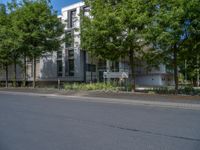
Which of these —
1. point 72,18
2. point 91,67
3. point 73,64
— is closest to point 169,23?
point 91,67

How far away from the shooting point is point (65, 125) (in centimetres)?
892

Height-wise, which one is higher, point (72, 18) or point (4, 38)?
point (72, 18)

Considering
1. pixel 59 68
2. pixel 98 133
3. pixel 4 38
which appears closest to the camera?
pixel 98 133

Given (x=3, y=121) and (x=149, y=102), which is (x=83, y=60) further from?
(x=3, y=121)

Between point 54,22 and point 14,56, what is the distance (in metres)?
8.28

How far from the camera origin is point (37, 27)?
1150 inches

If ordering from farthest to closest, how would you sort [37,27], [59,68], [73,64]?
[59,68], [73,64], [37,27]

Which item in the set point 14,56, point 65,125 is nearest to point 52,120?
point 65,125

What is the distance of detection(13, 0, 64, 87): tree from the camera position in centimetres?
2898

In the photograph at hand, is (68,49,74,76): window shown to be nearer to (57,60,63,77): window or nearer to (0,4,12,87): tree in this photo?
(57,60,63,77): window

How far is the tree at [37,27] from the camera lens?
95.1 feet

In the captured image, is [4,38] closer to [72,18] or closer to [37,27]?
[37,27]

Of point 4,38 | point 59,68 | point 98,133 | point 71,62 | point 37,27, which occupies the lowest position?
point 98,133

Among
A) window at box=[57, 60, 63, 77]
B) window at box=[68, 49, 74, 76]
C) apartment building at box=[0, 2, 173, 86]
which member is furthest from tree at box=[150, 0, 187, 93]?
window at box=[57, 60, 63, 77]
